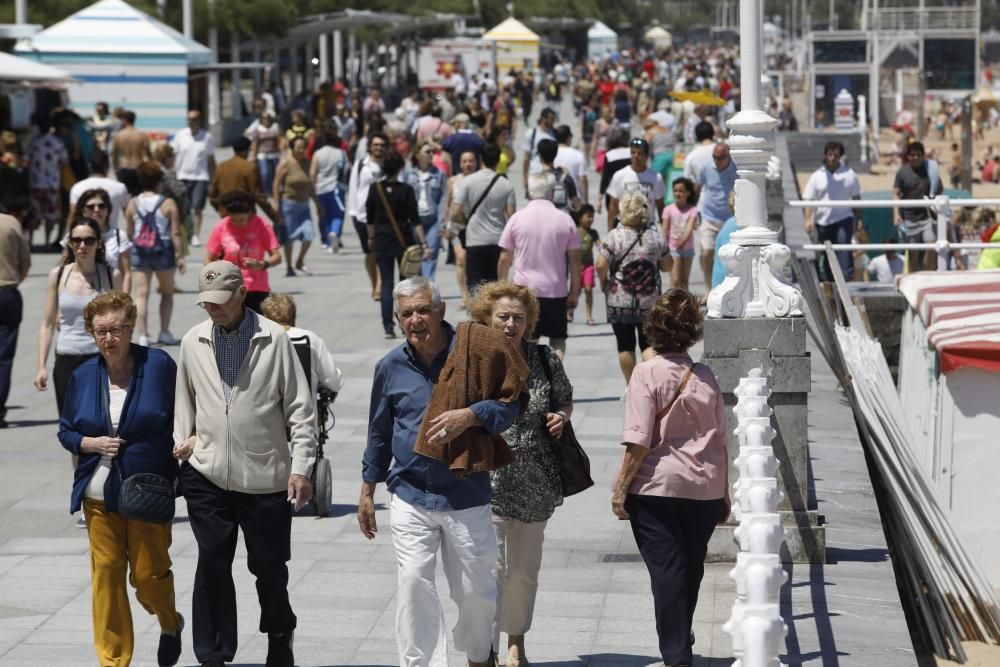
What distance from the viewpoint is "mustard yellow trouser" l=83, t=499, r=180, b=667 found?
266 inches

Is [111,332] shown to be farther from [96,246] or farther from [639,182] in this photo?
[639,182]

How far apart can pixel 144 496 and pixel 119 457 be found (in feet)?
0.59

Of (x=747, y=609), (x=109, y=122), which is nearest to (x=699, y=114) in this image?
(x=109, y=122)

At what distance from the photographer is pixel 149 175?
48.1 ft

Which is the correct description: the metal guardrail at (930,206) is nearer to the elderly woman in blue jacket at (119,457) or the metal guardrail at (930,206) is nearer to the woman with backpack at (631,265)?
the woman with backpack at (631,265)

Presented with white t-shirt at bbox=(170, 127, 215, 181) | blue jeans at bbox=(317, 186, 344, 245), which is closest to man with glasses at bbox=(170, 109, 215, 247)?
white t-shirt at bbox=(170, 127, 215, 181)

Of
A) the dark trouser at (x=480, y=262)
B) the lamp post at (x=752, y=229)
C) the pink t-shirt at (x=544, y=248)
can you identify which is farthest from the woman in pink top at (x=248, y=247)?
the lamp post at (x=752, y=229)

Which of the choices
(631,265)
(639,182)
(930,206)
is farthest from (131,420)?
(639,182)

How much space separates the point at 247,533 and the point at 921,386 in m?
6.91

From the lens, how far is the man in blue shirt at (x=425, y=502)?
20.5ft

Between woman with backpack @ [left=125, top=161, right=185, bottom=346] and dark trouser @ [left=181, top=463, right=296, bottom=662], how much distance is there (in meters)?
8.21

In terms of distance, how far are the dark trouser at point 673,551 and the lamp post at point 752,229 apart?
4.59ft

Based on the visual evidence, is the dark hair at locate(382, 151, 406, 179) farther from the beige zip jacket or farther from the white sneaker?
the beige zip jacket

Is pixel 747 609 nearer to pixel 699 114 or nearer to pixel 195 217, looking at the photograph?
pixel 195 217
